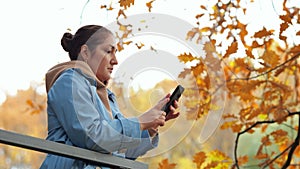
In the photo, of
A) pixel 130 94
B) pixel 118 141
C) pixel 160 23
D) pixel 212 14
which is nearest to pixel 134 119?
pixel 118 141

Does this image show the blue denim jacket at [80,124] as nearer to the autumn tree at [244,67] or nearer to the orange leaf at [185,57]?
the orange leaf at [185,57]

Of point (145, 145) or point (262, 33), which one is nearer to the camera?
point (145, 145)

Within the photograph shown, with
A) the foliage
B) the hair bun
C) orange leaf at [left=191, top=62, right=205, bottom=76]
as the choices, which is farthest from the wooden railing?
the foliage

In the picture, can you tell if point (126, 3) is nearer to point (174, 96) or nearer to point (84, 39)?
point (84, 39)

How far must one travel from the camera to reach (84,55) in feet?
5.75

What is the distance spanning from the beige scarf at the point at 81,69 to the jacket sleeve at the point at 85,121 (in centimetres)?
6

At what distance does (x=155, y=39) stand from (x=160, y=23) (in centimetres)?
11

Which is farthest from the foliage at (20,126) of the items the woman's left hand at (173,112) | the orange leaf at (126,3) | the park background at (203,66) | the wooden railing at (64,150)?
the wooden railing at (64,150)

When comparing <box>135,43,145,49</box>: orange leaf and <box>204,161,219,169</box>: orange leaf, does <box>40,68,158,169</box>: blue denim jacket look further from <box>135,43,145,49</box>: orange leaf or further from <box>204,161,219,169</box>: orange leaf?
<box>204,161,219,169</box>: orange leaf

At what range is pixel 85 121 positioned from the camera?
1.51 metres

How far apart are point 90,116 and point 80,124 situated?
0.03 m

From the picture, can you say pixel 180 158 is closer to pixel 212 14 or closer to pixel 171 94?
pixel 212 14

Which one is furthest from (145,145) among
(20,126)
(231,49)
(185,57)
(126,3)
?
(20,126)

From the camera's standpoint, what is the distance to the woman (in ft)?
4.97
